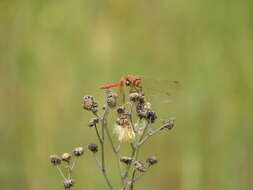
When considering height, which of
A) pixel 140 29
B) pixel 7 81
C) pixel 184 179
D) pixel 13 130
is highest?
pixel 140 29

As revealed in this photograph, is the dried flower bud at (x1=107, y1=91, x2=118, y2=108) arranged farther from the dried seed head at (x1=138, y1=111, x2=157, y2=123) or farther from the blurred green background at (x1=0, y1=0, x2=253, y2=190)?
the blurred green background at (x1=0, y1=0, x2=253, y2=190)

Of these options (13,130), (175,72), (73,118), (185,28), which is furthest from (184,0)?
(13,130)

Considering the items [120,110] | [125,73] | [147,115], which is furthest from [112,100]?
[125,73]

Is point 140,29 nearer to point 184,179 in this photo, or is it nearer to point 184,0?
point 184,0

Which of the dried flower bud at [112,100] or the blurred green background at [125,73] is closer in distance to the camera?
the dried flower bud at [112,100]

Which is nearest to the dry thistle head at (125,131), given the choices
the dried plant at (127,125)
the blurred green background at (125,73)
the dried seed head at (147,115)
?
the dried plant at (127,125)

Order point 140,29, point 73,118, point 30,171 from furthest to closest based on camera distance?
1. point 140,29
2. point 73,118
3. point 30,171

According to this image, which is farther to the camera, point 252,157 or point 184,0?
point 184,0

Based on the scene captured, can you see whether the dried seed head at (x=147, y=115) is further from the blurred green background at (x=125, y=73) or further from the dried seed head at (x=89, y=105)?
the blurred green background at (x=125, y=73)

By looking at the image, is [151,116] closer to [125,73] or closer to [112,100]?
[112,100]
